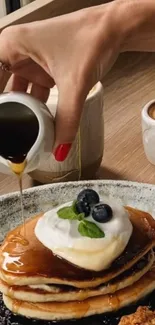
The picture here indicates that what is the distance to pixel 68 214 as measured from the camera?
3.77 ft

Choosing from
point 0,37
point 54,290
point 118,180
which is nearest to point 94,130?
point 118,180

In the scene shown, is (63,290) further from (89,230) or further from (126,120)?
(126,120)

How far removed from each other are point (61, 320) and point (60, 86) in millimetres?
390

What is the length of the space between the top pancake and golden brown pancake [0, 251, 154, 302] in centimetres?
2

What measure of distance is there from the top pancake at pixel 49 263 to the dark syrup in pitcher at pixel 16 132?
0.46 ft

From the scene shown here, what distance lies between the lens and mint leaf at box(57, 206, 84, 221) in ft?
3.72

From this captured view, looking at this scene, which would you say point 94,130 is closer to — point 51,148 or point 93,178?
point 93,178

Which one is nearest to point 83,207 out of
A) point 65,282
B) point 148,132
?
point 65,282

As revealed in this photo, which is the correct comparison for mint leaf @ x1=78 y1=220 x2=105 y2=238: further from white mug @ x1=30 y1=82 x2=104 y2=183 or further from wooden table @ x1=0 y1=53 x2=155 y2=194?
wooden table @ x1=0 y1=53 x2=155 y2=194

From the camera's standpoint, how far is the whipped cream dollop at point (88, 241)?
110cm

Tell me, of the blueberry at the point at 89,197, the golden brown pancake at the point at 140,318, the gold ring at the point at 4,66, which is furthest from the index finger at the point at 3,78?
the golden brown pancake at the point at 140,318

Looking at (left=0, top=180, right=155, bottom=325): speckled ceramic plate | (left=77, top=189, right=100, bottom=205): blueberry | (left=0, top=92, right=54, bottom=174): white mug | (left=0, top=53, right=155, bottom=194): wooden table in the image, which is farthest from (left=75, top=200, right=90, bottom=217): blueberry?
(left=0, top=53, right=155, bottom=194): wooden table

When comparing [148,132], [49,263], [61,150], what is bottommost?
[148,132]

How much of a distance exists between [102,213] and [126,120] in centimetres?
64
